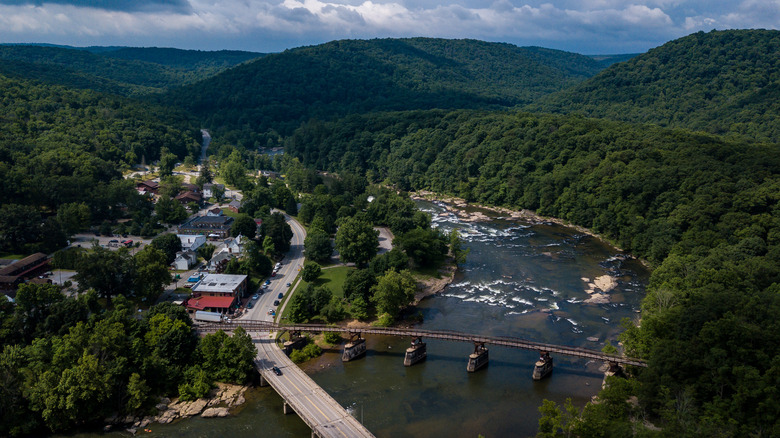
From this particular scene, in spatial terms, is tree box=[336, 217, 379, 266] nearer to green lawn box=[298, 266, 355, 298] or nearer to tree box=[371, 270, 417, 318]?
green lawn box=[298, 266, 355, 298]

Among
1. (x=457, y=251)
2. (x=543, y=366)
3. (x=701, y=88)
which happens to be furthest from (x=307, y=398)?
(x=701, y=88)

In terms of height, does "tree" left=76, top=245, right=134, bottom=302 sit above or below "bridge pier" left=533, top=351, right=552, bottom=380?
above

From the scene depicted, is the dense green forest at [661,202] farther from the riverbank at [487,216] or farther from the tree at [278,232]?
the tree at [278,232]

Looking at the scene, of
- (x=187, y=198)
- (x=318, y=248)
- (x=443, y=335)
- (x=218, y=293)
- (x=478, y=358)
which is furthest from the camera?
(x=187, y=198)

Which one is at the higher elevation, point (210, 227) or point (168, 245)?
point (168, 245)

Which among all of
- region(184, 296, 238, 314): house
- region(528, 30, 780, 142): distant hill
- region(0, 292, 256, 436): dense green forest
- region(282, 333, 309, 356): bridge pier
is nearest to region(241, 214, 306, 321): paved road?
region(184, 296, 238, 314): house

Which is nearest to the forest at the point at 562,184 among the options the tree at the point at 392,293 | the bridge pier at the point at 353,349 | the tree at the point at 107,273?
the tree at the point at 392,293

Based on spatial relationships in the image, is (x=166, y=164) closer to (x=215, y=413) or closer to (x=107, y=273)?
(x=107, y=273)
